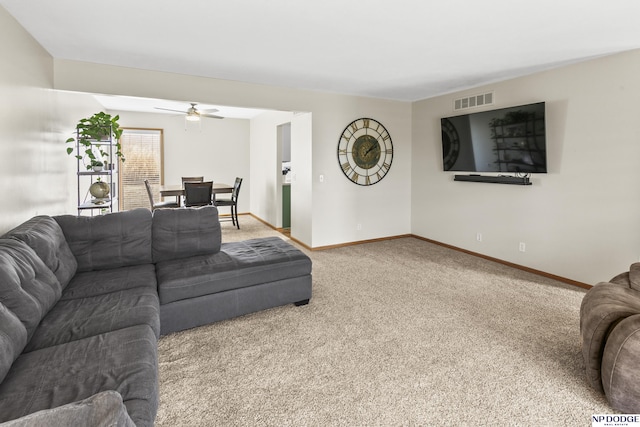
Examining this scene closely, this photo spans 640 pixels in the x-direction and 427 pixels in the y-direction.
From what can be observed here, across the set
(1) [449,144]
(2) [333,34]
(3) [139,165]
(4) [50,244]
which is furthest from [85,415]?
(3) [139,165]

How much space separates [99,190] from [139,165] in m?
3.93

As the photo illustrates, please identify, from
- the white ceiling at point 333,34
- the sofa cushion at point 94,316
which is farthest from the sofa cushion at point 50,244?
the white ceiling at point 333,34

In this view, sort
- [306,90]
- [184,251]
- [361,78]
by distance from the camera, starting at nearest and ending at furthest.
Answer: [184,251] < [361,78] < [306,90]

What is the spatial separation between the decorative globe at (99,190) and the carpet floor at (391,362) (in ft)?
6.63

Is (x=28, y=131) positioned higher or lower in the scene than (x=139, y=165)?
lower

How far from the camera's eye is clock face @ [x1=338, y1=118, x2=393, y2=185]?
212 inches

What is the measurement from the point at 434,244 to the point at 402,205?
0.89 m

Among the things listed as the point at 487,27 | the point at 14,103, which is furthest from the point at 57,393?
the point at 487,27

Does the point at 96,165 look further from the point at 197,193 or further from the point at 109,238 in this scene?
the point at 197,193

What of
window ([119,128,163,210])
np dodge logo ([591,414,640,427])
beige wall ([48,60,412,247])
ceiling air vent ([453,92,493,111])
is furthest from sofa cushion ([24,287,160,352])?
window ([119,128,163,210])

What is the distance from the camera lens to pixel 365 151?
18.2 ft

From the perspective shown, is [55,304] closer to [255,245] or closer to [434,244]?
[255,245]

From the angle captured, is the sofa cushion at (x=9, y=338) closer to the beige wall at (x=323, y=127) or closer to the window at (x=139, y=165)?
the beige wall at (x=323, y=127)

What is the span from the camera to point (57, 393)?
1.30 meters
